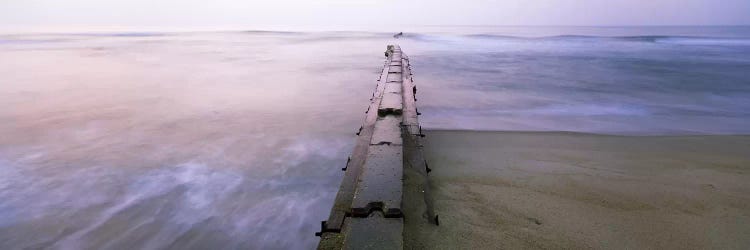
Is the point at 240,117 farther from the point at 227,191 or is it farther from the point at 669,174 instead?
the point at 669,174

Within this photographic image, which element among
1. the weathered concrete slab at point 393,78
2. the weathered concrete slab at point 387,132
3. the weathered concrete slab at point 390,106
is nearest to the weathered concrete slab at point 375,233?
the weathered concrete slab at point 387,132

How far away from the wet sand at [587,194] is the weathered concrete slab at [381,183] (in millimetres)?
260

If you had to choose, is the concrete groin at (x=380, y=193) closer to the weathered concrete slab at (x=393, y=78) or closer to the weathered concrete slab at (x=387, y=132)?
the weathered concrete slab at (x=387, y=132)

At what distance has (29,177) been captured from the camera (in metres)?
4.08

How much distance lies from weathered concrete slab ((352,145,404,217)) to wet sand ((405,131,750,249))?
0.26 metres

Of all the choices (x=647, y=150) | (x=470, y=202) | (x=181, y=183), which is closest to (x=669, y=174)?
(x=647, y=150)

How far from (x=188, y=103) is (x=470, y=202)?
6.39 meters

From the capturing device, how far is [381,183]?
2.37 m

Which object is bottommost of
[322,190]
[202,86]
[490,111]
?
[322,190]

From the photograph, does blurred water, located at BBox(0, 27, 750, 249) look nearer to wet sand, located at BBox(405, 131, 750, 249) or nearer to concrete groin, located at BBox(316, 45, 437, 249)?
concrete groin, located at BBox(316, 45, 437, 249)

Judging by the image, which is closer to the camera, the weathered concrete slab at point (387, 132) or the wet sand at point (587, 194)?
the wet sand at point (587, 194)

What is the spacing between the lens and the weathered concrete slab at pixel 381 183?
80.7 inches

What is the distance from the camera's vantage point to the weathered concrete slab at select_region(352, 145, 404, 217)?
6.73 feet

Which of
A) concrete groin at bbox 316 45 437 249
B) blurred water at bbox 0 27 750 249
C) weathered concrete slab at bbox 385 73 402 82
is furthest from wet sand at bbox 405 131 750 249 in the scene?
weathered concrete slab at bbox 385 73 402 82
